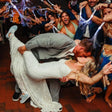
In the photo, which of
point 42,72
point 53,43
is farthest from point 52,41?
point 42,72

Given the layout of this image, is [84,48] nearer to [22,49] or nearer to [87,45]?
[87,45]

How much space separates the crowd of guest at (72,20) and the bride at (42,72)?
22 centimetres

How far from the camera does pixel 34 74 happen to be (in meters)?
1.63

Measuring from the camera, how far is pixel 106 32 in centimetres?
179

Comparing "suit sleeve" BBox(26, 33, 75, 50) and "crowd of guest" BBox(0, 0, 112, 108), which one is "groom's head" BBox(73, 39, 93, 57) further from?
"crowd of guest" BBox(0, 0, 112, 108)

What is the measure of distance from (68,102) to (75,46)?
2.11 feet

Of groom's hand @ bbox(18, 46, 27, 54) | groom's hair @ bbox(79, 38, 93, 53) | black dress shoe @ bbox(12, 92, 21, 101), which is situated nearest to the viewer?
groom's hair @ bbox(79, 38, 93, 53)

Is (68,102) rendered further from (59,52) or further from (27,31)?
(27,31)

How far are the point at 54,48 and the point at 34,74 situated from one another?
1.01 ft

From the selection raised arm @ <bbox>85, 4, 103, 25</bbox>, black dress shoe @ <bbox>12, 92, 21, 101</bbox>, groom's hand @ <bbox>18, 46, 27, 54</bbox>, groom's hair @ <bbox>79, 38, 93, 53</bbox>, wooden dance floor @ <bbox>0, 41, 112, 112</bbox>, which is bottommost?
wooden dance floor @ <bbox>0, 41, 112, 112</bbox>

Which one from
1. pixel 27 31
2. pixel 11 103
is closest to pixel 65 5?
pixel 27 31

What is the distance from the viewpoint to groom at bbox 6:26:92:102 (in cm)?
156

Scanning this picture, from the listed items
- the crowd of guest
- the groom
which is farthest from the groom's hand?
the crowd of guest

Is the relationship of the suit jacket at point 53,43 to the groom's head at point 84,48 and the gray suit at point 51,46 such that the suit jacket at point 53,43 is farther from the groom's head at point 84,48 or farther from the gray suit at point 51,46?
the groom's head at point 84,48
